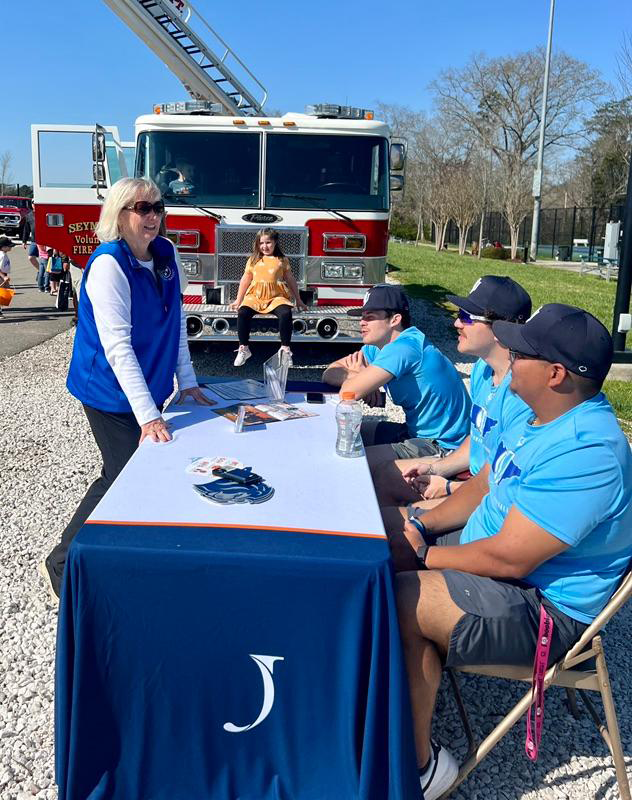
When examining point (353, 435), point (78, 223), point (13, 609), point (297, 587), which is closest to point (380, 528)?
point (297, 587)

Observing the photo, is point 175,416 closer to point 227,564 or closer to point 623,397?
point 227,564

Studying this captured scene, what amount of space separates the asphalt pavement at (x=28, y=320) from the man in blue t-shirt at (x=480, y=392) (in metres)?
7.41

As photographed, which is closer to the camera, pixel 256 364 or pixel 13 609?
pixel 13 609

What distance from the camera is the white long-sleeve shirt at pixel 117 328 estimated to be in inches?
115

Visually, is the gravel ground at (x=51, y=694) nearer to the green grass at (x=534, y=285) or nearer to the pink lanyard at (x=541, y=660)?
the pink lanyard at (x=541, y=660)

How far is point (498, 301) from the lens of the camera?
9.83 feet

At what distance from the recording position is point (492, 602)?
2.08m

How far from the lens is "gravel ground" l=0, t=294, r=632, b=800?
2.42 metres

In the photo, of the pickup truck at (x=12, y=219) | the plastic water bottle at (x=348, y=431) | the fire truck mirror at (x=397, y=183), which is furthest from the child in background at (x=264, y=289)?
the pickup truck at (x=12, y=219)

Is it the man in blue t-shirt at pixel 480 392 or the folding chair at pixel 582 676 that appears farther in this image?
the man in blue t-shirt at pixel 480 392

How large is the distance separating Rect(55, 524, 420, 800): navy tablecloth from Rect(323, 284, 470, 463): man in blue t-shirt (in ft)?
5.31

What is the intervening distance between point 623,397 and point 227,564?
627 cm

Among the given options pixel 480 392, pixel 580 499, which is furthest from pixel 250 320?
pixel 580 499

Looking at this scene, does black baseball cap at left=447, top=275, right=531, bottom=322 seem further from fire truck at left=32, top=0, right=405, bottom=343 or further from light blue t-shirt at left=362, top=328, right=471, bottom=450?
fire truck at left=32, top=0, right=405, bottom=343
